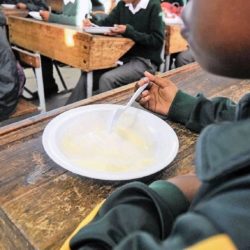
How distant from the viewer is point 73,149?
727 mm

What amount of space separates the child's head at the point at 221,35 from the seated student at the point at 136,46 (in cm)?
184

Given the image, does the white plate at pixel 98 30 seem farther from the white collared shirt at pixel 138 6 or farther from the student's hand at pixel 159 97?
the student's hand at pixel 159 97

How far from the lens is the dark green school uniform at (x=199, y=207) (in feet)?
0.87

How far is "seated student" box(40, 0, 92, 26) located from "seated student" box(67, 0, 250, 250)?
2.21 m

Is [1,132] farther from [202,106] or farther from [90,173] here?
[202,106]

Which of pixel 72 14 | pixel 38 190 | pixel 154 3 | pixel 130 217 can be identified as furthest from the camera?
pixel 72 14

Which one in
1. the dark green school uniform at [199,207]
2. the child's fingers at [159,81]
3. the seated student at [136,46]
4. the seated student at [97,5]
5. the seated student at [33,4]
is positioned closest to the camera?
the dark green school uniform at [199,207]

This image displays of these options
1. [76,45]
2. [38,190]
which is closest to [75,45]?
[76,45]

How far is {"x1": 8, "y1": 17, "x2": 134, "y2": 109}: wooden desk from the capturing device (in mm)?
1978

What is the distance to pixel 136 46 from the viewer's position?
2398 millimetres

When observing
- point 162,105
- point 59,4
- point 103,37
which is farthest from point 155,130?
point 59,4

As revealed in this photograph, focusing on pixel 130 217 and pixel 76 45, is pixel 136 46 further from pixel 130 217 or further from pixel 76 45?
pixel 130 217

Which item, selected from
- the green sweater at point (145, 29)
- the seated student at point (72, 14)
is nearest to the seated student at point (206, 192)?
the green sweater at point (145, 29)

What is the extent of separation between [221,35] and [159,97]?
1.97 ft
